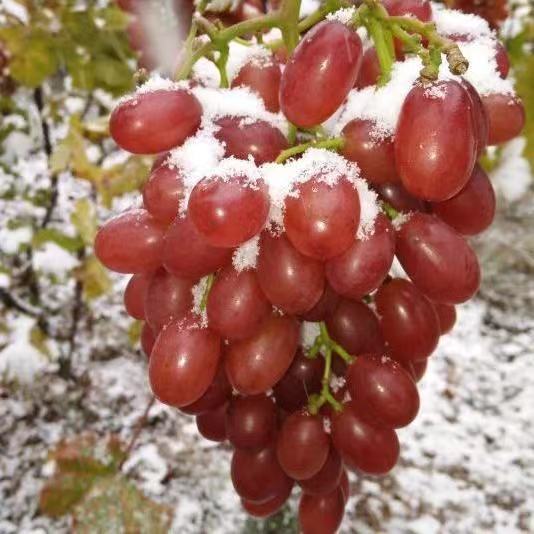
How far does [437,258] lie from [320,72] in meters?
0.18

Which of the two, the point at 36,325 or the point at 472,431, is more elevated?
the point at 36,325

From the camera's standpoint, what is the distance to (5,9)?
1.26m

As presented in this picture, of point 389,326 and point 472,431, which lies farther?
point 472,431

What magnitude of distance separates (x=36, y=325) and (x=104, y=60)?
2.74ft

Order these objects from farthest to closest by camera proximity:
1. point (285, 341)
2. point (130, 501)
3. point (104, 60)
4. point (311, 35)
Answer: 1. point (104, 60)
2. point (130, 501)
3. point (285, 341)
4. point (311, 35)

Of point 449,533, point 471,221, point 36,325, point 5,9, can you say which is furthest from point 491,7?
point 36,325

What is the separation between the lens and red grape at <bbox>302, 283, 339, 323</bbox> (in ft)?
1.83

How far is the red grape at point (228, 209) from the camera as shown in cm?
45

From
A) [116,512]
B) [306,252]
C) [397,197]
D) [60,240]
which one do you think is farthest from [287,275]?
[60,240]

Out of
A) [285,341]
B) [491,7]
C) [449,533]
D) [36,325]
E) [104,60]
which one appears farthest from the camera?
[36,325]

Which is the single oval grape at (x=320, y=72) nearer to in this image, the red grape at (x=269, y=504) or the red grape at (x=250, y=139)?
the red grape at (x=250, y=139)

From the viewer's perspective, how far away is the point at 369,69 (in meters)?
0.56

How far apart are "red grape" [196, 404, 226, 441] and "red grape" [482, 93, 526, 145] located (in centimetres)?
40

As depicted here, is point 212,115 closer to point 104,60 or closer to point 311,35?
point 311,35
